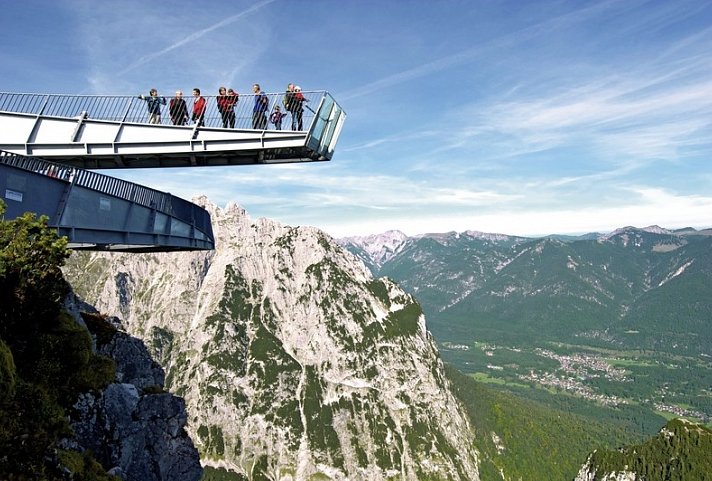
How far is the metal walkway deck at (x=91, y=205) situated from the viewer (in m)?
20.7

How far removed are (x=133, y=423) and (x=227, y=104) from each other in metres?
19.0

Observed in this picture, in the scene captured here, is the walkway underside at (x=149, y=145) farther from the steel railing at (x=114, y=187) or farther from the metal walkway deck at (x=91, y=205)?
the metal walkway deck at (x=91, y=205)

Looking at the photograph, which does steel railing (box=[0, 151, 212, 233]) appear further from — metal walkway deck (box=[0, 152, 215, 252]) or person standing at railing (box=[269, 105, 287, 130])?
person standing at railing (box=[269, 105, 287, 130])

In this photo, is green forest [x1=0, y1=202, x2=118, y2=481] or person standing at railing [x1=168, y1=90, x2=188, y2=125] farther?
person standing at railing [x1=168, y1=90, x2=188, y2=125]

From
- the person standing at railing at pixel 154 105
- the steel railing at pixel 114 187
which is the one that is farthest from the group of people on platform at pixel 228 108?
the steel railing at pixel 114 187

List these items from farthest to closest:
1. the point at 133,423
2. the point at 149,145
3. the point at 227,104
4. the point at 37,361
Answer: the point at 149,145 < the point at 227,104 < the point at 133,423 < the point at 37,361

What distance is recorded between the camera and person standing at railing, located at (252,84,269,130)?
2761cm

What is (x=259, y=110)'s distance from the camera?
91.5 ft

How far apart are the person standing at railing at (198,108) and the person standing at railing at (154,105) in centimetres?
228

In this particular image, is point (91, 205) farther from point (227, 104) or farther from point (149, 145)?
point (227, 104)

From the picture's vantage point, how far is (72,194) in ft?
75.3

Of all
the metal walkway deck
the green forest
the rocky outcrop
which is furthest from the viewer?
the rocky outcrop

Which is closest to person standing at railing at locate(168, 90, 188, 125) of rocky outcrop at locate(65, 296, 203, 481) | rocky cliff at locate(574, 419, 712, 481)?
rocky outcrop at locate(65, 296, 203, 481)

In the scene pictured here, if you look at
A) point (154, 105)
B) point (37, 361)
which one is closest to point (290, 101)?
point (154, 105)
